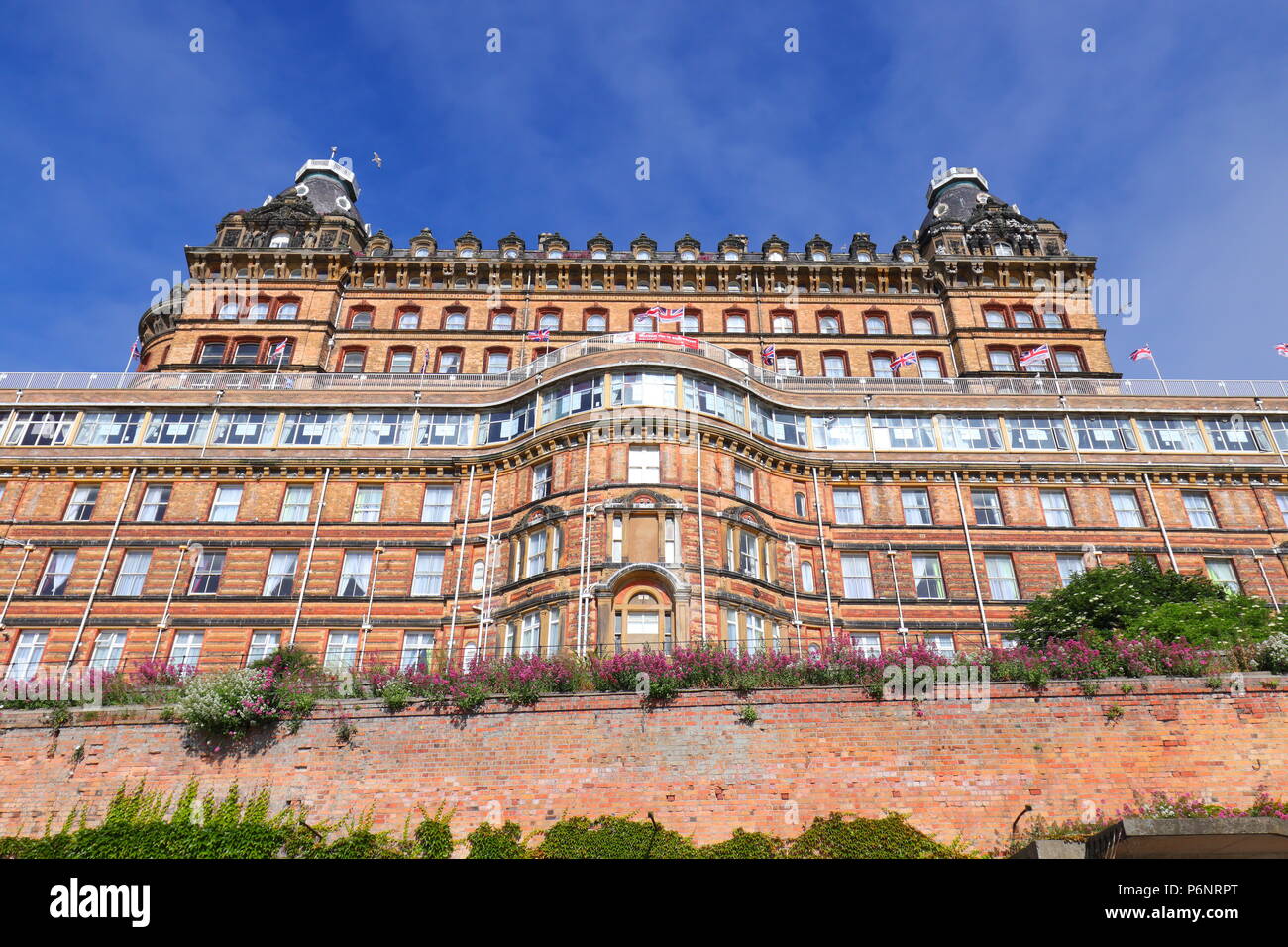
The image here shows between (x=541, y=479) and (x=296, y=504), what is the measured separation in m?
10.2

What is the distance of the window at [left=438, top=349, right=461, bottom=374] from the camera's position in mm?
47969

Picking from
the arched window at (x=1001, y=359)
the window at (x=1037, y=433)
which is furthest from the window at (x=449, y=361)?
the arched window at (x=1001, y=359)

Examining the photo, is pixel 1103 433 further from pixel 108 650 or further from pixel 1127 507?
pixel 108 650

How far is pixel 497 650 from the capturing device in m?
31.3

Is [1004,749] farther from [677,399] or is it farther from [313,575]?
[313,575]

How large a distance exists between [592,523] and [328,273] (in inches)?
1095

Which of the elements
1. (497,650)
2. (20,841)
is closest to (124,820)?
(20,841)

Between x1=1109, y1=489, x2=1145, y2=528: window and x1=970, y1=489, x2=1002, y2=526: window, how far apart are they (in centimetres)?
480

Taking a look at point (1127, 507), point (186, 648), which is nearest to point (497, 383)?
point (186, 648)

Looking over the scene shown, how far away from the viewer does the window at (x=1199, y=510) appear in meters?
36.8

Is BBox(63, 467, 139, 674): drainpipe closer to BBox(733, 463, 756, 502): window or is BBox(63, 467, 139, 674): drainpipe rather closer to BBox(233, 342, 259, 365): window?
BBox(233, 342, 259, 365): window

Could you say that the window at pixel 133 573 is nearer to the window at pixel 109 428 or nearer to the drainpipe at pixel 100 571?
the drainpipe at pixel 100 571

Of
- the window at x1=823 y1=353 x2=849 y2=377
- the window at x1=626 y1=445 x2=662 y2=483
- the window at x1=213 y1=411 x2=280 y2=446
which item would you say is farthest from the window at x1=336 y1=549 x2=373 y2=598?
the window at x1=823 y1=353 x2=849 y2=377

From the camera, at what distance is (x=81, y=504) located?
1414 inches
